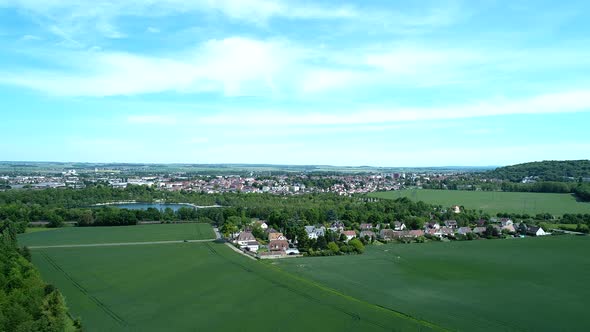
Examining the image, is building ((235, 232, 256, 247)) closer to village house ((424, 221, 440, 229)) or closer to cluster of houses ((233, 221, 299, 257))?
cluster of houses ((233, 221, 299, 257))

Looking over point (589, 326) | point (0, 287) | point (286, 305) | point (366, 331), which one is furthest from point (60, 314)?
point (589, 326)

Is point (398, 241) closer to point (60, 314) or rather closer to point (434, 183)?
point (60, 314)

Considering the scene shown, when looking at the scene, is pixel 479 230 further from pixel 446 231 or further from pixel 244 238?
pixel 244 238

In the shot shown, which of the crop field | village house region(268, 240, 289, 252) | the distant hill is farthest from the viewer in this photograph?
the distant hill

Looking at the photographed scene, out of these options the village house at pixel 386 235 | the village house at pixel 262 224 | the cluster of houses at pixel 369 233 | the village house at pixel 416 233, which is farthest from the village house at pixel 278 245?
the village house at pixel 416 233

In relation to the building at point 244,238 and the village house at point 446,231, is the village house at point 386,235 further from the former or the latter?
the building at point 244,238

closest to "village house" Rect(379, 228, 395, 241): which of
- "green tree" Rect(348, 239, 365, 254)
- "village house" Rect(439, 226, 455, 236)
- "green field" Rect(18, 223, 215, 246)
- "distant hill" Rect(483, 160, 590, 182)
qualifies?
"village house" Rect(439, 226, 455, 236)

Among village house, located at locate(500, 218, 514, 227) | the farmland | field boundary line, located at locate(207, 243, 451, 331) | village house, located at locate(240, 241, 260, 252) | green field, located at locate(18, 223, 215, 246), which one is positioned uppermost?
village house, located at locate(500, 218, 514, 227)
